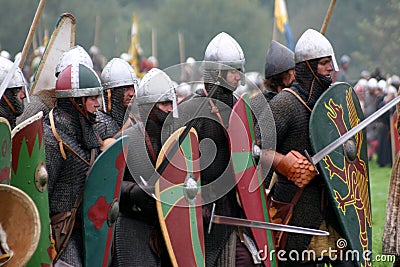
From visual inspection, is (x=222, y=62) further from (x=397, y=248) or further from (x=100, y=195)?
(x=397, y=248)

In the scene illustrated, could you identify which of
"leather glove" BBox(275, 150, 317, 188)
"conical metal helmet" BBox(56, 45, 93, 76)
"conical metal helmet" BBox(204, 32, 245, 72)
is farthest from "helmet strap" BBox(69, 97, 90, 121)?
"leather glove" BBox(275, 150, 317, 188)

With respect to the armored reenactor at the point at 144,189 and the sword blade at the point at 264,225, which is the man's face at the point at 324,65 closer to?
the sword blade at the point at 264,225

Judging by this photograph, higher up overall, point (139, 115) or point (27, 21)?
point (27, 21)

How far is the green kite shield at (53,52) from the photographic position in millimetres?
7492

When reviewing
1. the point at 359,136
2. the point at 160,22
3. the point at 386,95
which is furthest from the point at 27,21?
the point at 359,136

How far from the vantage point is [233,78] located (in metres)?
6.43

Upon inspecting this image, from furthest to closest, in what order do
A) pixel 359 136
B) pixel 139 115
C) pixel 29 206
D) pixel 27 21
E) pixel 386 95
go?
pixel 27 21, pixel 386 95, pixel 359 136, pixel 139 115, pixel 29 206

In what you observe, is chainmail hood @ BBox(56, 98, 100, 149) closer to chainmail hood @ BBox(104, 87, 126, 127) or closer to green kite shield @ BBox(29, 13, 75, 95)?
chainmail hood @ BBox(104, 87, 126, 127)

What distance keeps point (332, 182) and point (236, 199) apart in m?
0.63

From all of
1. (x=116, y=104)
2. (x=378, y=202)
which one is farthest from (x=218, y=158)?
(x=378, y=202)

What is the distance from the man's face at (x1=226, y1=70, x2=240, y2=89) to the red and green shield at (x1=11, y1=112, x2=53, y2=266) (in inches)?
56.8

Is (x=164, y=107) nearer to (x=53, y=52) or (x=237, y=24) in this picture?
(x=53, y=52)

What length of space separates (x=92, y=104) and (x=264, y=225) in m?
1.32

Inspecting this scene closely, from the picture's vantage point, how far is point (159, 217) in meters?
6.00
